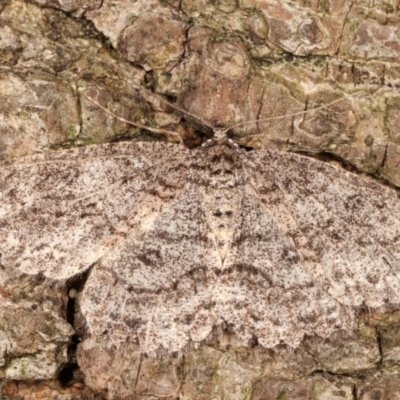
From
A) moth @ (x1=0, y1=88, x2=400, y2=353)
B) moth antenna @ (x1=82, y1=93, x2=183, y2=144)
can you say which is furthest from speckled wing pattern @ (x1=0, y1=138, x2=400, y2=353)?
moth antenna @ (x1=82, y1=93, x2=183, y2=144)

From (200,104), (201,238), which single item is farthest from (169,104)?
(201,238)

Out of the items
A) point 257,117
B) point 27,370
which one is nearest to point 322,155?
point 257,117

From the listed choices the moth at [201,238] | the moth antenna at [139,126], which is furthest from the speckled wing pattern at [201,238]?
the moth antenna at [139,126]

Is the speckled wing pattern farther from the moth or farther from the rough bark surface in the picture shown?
the rough bark surface

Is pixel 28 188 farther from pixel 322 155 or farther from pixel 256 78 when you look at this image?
pixel 322 155

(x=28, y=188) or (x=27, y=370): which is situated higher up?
(x=28, y=188)

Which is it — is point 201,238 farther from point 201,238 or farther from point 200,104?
point 200,104

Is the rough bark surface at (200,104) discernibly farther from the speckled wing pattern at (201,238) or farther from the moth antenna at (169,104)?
the speckled wing pattern at (201,238)
